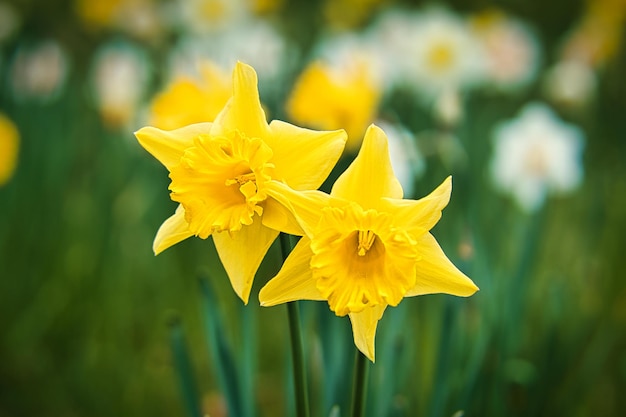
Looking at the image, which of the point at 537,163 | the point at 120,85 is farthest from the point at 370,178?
the point at 120,85

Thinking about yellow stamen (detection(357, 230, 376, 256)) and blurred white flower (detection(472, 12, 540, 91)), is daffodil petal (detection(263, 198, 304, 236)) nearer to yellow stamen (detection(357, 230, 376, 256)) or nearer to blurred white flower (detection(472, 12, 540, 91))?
yellow stamen (detection(357, 230, 376, 256))

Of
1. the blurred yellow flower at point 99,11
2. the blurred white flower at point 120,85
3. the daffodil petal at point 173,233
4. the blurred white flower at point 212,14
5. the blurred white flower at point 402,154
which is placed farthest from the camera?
the blurred yellow flower at point 99,11

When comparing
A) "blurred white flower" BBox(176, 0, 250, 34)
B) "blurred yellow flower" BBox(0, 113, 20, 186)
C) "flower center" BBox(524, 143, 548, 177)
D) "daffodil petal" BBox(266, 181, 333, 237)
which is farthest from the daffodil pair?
"blurred white flower" BBox(176, 0, 250, 34)

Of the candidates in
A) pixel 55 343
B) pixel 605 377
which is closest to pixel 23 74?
pixel 55 343

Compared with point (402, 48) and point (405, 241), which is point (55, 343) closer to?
point (405, 241)

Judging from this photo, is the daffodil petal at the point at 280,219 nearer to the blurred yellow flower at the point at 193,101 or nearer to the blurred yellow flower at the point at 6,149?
the blurred yellow flower at the point at 193,101

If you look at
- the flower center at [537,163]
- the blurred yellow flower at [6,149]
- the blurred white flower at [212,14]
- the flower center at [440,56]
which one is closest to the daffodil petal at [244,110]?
the blurred yellow flower at [6,149]
